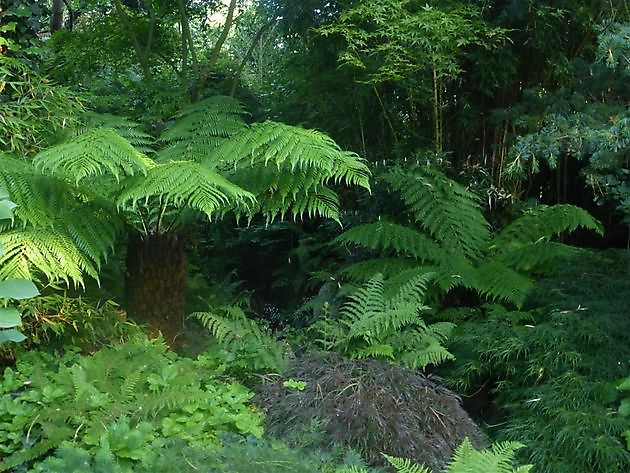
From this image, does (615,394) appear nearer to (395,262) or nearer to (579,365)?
(579,365)

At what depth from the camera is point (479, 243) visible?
3.76m

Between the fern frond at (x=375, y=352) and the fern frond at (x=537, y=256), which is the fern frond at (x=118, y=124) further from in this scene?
the fern frond at (x=537, y=256)

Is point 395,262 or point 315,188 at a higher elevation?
point 315,188

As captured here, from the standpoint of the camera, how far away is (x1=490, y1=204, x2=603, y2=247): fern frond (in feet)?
11.8

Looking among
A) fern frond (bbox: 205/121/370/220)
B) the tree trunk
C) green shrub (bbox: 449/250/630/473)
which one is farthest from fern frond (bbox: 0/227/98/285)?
green shrub (bbox: 449/250/630/473)

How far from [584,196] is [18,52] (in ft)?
12.0

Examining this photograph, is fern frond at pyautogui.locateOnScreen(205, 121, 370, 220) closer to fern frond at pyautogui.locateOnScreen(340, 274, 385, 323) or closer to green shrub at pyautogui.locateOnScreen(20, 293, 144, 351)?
fern frond at pyautogui.locateOnScreen(340, 274, 385, 323)

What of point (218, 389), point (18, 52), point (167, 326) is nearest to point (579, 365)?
point (218, 389)

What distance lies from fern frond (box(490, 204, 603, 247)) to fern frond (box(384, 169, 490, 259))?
0.12 metres

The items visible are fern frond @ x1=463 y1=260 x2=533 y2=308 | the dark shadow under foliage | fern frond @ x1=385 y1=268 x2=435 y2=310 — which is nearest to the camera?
the dark shadow under foliage

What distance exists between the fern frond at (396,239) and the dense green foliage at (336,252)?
2 cm

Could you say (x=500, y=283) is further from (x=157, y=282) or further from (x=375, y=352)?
(x=157, y=282)

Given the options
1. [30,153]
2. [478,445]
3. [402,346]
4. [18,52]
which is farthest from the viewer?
[18,52]

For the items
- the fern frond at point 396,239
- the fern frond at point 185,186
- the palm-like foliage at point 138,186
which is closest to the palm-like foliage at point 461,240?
the fern frond at point 396,239
